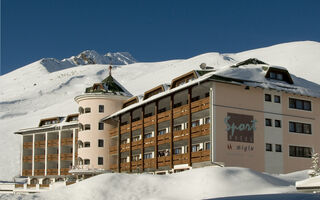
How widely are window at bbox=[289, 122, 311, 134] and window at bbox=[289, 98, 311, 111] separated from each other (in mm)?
1640

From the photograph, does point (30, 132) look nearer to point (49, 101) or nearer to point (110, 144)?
point (110, 144)

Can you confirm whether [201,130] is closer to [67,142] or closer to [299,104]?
[299,104]

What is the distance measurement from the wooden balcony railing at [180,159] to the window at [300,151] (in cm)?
1018

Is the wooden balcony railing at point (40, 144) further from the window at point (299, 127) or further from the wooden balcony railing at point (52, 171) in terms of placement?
the window at point (299, 127)

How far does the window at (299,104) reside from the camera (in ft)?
157

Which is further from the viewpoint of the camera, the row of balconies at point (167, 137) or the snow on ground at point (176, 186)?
the row of balconies at point (167, 137)

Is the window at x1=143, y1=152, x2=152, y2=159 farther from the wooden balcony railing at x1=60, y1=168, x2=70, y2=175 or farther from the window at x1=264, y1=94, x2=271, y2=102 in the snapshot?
the wooden balcony railing at x1=60, y1=168, x2=70, y2=175

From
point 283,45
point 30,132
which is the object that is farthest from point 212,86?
point 283,45

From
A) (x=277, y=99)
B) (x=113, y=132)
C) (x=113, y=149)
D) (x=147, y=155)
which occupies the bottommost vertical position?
(x=147, y=155)

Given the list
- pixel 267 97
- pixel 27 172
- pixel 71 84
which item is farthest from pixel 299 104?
pixel 71 84

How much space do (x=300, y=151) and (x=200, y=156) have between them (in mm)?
10580

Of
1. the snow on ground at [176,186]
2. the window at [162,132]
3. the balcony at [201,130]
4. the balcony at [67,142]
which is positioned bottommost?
the snow on ground at [176,186]

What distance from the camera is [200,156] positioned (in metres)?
44.3

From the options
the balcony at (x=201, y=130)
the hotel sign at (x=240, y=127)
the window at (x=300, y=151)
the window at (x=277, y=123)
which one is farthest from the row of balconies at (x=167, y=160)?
the window at (x=300, y=151)
